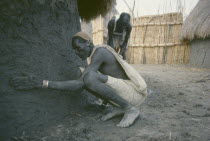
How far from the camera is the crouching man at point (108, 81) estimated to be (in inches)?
94.4

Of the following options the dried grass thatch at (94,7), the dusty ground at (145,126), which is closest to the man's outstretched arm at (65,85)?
the dusty ground at (145,126)

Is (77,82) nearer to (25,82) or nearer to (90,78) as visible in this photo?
(90,78)

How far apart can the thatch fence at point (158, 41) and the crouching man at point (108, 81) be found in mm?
8273

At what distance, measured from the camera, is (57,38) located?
8.79ft

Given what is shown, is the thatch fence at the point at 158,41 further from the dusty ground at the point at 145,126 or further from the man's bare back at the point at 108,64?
the man's bare back at the point at 108,64

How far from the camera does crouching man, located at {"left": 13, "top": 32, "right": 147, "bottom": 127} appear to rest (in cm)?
240

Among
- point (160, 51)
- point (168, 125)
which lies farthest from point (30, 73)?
point (160, 51)

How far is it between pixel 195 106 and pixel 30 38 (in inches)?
95.8

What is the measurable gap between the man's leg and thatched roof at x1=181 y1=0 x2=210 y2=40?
261 inches

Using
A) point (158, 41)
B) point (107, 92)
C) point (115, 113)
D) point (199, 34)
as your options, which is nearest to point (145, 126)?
point (115, 113)

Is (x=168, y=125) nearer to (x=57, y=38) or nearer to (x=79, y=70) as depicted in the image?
(x=79, y=70)

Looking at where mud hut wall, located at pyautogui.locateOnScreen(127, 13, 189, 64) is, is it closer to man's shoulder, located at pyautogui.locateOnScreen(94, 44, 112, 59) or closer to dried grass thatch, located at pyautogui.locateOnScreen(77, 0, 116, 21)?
dried grass thatch, located at pyautogui.locateOnScreen(77, 0, 116, 21)

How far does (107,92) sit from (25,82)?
0.85 metres

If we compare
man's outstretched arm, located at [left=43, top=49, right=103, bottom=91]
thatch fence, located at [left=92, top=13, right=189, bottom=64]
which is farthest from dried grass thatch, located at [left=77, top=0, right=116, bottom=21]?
thatch fence, located at [left=92, top=13, right=189, bottom=64]
